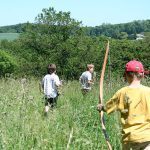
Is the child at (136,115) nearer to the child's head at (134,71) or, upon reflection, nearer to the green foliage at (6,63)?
the child's head at (134,71)

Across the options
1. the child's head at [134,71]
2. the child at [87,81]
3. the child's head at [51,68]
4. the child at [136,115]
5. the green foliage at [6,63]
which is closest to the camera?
the child at [136,115]

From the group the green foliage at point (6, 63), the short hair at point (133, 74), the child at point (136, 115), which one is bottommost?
the green foliage at point (6, 63)

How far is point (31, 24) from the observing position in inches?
1987

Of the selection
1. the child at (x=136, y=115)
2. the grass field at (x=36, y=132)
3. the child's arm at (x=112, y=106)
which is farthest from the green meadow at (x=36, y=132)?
the child at (x=136, y=115)

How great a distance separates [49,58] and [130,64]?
4369 cm

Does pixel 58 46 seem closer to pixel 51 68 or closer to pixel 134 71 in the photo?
pixel 51 68

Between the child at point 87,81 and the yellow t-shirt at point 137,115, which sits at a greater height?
the yellow t-shirt at point 137,115

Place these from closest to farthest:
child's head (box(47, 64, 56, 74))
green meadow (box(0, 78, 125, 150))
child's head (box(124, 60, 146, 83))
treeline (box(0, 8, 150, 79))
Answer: child's head (box(124, 60, 146, 83)) → green meadow (box(0, 78, 125, 150)) → child's head (box(47, 64, 56, 74)) → treeline (box(0, 8, 150, 79))

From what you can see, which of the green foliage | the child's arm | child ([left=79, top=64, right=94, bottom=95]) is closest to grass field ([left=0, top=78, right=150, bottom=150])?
the child's arm

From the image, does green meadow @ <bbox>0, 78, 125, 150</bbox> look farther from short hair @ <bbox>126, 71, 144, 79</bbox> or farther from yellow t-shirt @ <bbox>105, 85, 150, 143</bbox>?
short hair @ <bbox>126, 71, 144, 79</bbox>

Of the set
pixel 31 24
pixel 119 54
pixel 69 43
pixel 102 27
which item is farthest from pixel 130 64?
pixel 102 27

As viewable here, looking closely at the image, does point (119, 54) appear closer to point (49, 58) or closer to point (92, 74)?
point (49, 58)

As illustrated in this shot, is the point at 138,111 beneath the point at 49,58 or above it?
above

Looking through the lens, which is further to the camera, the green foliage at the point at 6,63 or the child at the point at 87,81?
the green foliage at the point at 6,63
